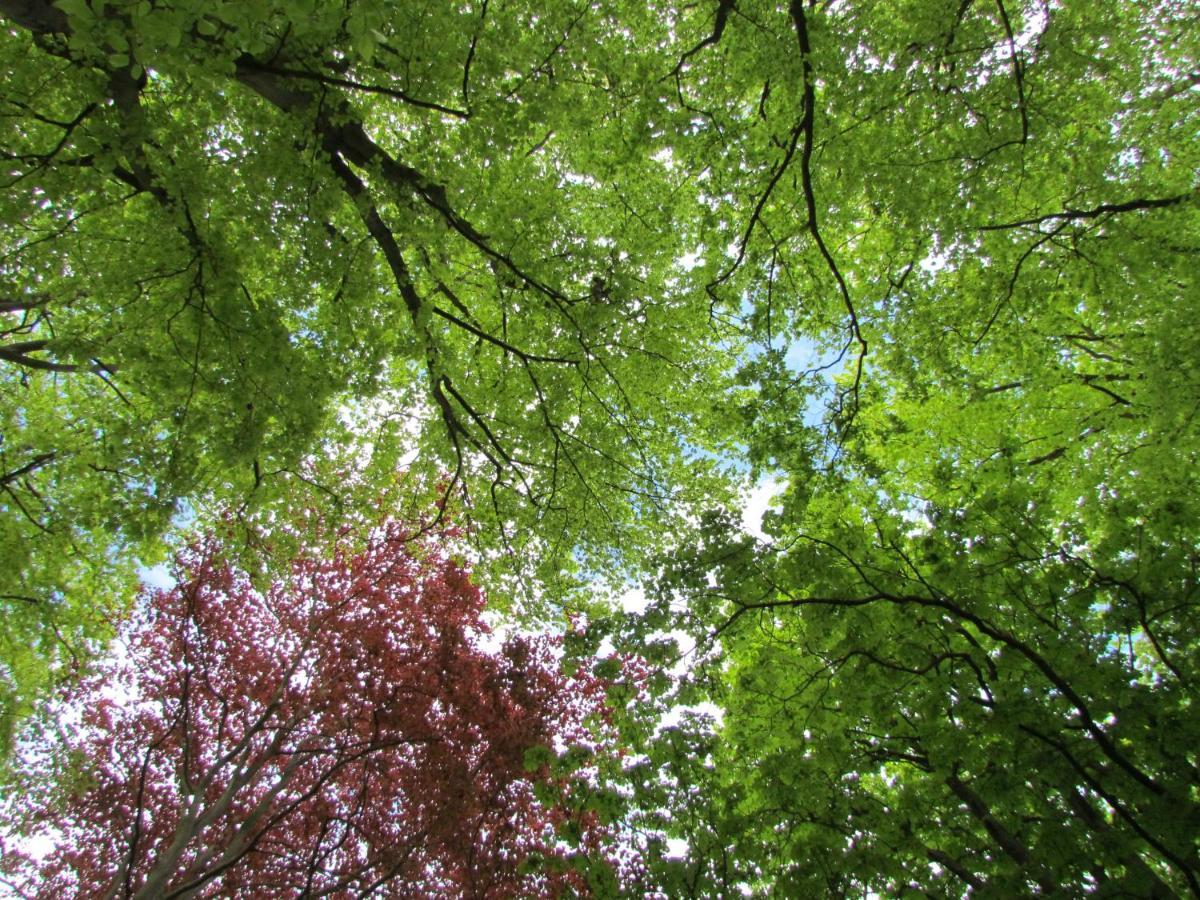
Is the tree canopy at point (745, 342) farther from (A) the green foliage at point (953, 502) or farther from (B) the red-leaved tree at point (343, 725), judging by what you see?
(B) the red-leaved tree at point (343, 725)

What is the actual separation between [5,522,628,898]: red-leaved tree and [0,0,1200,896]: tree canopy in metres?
2.30

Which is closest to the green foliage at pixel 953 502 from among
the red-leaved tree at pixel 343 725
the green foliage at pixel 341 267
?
the green foliage at pixel 341 267

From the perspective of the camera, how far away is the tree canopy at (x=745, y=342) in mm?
3885

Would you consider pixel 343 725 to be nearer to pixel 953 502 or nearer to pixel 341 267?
pixel 341 267

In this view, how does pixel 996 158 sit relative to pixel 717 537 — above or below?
above

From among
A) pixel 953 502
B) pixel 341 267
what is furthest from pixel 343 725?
pixel 953 502

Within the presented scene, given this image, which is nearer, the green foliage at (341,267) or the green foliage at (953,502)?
the green foliage at (953,502)

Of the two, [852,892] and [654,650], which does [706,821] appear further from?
[654,650]

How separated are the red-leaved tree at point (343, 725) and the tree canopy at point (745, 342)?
2297mm

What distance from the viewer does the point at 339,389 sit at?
5.90 metres

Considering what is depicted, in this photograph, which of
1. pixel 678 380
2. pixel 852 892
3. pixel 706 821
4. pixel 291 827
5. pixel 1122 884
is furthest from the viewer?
pixel 291 827

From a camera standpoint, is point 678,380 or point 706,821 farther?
point 678,380

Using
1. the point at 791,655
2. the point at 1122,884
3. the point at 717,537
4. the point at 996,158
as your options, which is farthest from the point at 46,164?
the point at 1122,884

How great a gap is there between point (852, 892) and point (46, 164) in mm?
6900
